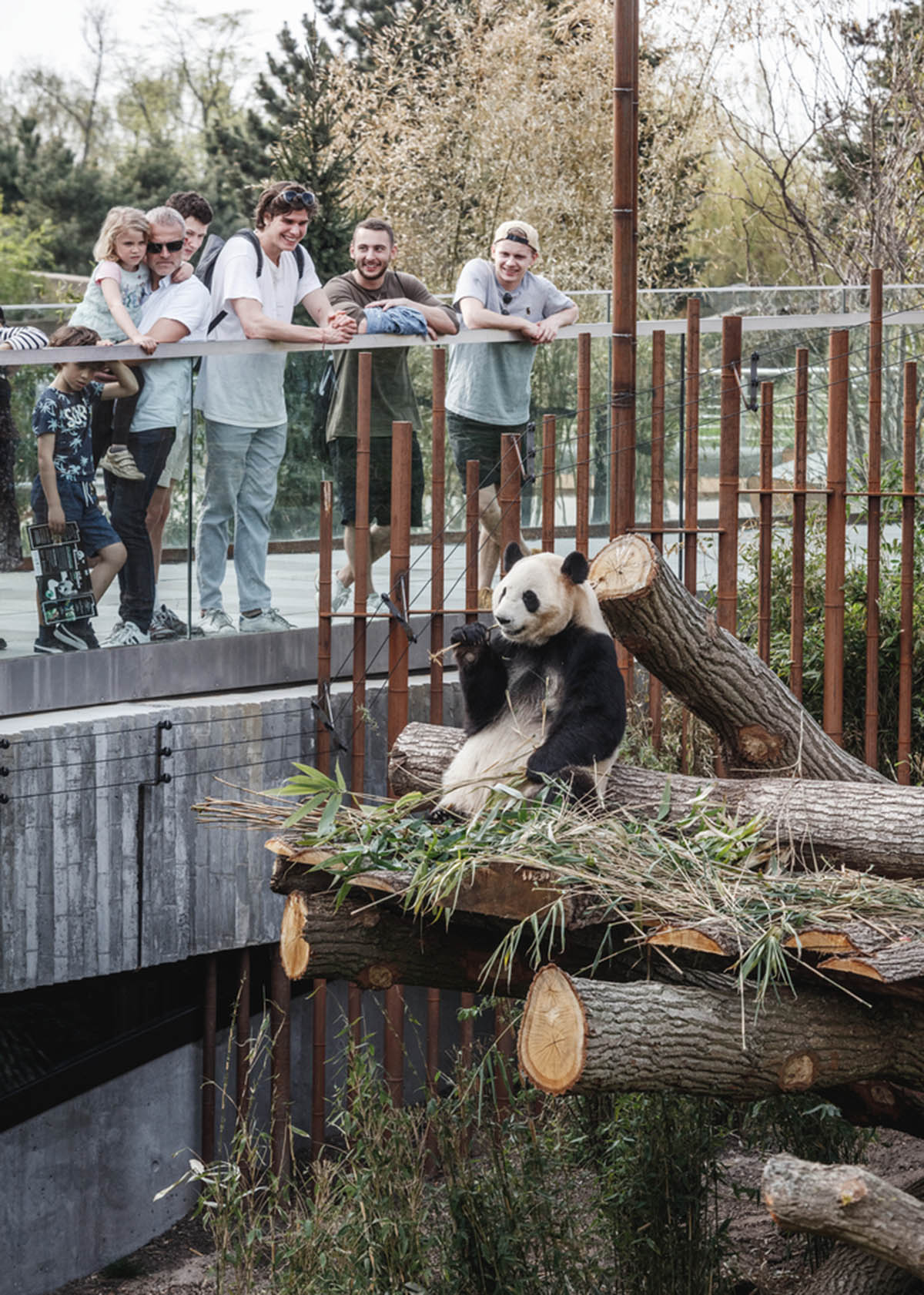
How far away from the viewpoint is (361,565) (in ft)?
21.2

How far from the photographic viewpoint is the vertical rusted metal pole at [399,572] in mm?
6227

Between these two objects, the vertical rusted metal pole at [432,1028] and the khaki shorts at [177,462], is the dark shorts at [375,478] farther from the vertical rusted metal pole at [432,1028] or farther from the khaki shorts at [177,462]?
the vertical rusted metal pole at [432,1028]

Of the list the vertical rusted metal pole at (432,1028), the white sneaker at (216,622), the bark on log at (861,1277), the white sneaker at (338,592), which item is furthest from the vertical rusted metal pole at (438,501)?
the bark on log at (861,1277)

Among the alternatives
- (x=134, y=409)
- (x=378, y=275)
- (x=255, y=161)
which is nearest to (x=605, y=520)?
(x=378, y=275)

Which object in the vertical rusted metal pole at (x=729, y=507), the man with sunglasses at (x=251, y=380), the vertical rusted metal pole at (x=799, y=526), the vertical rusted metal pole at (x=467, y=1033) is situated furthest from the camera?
the vertical rusted metal pole at (x=799, y=526)

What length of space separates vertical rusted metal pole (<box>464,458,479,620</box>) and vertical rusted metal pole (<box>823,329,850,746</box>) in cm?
154

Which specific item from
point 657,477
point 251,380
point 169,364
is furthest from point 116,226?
point 657,477

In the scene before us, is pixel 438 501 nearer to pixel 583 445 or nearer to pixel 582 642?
pixel 583 445

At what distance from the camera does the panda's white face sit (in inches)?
161


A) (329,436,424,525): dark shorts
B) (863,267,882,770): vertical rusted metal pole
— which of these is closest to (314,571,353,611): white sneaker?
(329,436,424,525): dark shorts

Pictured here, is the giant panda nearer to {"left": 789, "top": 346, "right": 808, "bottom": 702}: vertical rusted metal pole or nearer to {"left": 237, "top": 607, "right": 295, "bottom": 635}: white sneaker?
{"left": 237, "top": 607, "right": 295, "bottom": 635}: white sneaker

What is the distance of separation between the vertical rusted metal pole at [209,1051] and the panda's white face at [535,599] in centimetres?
324

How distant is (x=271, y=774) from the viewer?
6.55 metres

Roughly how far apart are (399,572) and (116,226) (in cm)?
172
